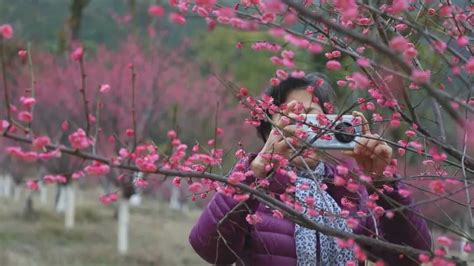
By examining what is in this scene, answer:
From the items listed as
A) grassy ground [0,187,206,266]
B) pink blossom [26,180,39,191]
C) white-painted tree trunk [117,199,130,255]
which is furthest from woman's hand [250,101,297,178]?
white-painted tree trunk [117,199,130,255]

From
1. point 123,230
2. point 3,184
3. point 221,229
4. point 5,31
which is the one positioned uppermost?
point 5,31

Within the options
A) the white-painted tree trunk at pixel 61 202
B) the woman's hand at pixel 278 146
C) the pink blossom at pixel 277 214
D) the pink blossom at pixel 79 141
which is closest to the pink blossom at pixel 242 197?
the woman's hand at pixel 278 146

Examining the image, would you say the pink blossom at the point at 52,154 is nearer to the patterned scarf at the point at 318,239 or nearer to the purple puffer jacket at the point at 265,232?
the purple puffer jacket at the point at 265,232

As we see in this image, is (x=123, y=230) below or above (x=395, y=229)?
below

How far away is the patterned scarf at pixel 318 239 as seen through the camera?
2.05 m

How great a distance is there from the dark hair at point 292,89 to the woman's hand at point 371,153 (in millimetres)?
356

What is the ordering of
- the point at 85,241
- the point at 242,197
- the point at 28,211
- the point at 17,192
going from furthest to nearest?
1. the point at 17,192
2. the point at 28,211
3. the point at 85,241
4. the point at 242,197

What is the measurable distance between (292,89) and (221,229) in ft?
1.71

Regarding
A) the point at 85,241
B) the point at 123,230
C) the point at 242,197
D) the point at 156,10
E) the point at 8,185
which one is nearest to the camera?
the point at 156,10

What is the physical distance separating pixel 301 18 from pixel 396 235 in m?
0.76

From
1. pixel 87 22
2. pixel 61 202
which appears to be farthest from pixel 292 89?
pixel 87 22

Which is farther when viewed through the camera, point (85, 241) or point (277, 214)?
point (85, 241)

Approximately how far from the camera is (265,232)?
6.91ft

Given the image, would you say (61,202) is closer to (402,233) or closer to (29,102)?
(402,233)
